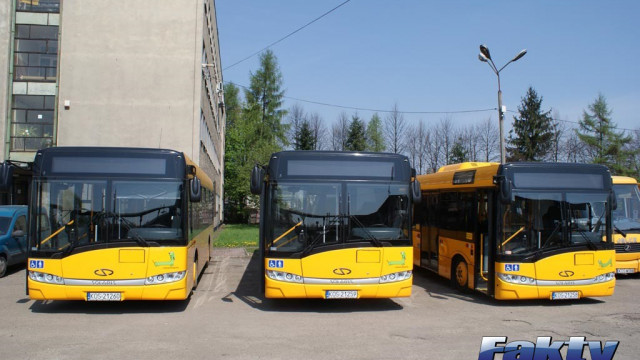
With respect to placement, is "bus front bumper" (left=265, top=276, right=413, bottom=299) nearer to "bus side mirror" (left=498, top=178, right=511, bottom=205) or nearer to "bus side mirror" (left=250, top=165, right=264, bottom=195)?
"bus side mirror" (left=250, top=165, right=264, bottom=195)

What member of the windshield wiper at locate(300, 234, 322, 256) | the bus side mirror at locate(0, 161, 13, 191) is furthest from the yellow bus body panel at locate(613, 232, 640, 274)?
the bus side mirror at locate(0, 161, 13, 191)

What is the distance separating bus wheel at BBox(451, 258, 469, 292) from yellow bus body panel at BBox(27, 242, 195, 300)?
6306mm

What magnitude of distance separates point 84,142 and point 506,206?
71.0 feet

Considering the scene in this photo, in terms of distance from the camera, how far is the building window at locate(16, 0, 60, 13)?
26.2 m

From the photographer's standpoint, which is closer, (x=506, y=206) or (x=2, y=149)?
(x=506, y=206)

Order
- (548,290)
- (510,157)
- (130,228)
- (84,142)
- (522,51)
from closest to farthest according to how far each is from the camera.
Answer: (130,228)
(548,290)
(522,51)
(84,142)
(510,157)

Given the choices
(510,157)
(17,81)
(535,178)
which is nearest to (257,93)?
(510,157)

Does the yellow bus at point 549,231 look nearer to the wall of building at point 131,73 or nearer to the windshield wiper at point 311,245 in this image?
the windshield wiper at point 311,245

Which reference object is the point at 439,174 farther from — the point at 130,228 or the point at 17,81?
the point at 17,81

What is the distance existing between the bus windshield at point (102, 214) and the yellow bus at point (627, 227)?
37.5ft

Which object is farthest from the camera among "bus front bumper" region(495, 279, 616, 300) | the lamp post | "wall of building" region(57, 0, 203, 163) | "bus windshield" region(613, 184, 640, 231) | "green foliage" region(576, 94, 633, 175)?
"green foliage" region(576, 94, 633, 175)

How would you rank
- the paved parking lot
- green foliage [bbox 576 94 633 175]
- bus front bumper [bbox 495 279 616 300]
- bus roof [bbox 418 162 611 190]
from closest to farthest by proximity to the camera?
the paved parking lot < bus front bumper [bbox 495 279 616 300] < bus roof [bbox 418 162 611 190] < green foliage [bbox 576 94 633 175]

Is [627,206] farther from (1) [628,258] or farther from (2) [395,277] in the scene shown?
(2) [395,277]

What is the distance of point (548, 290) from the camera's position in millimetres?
10164
